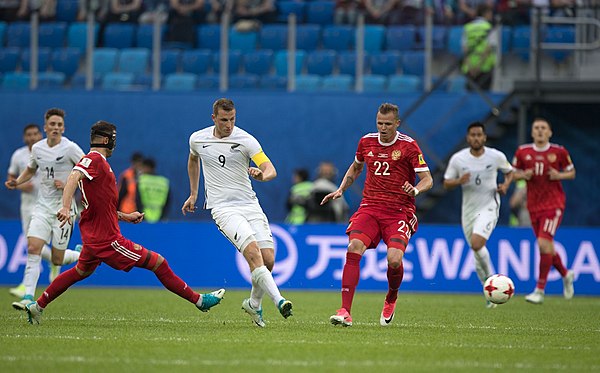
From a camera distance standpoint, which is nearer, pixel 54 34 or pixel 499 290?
pixel 499 290

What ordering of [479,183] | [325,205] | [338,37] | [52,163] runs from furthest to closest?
[338,37] < [325,205] < [479,183] < [52,163]

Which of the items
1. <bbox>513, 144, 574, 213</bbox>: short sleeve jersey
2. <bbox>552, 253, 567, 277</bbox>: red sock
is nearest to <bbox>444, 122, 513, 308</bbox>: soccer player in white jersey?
<bbox>513, 144, 574, 213</bbox>: short sleeve jersey

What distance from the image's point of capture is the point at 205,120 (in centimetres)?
2350

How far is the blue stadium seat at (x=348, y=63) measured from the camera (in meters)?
22.9

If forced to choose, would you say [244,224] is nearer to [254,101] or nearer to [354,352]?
[354,352]

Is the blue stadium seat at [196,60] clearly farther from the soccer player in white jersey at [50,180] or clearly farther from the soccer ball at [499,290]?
the soccer ball at [499,290]

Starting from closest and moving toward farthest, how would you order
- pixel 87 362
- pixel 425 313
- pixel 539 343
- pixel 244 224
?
pixel 87 362, pixel 539 343, pixel 244 224, pixel 425 313

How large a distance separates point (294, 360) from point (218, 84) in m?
15.3

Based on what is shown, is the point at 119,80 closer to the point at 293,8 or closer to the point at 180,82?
the point at 180,82

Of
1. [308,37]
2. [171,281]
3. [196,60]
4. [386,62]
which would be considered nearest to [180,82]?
[196,60]

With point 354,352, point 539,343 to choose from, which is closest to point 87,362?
point 354,352

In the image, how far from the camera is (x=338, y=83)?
23.1 metres

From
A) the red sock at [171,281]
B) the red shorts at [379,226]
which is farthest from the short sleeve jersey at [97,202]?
the red shorts at [379,226]

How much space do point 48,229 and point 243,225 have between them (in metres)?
3.78
